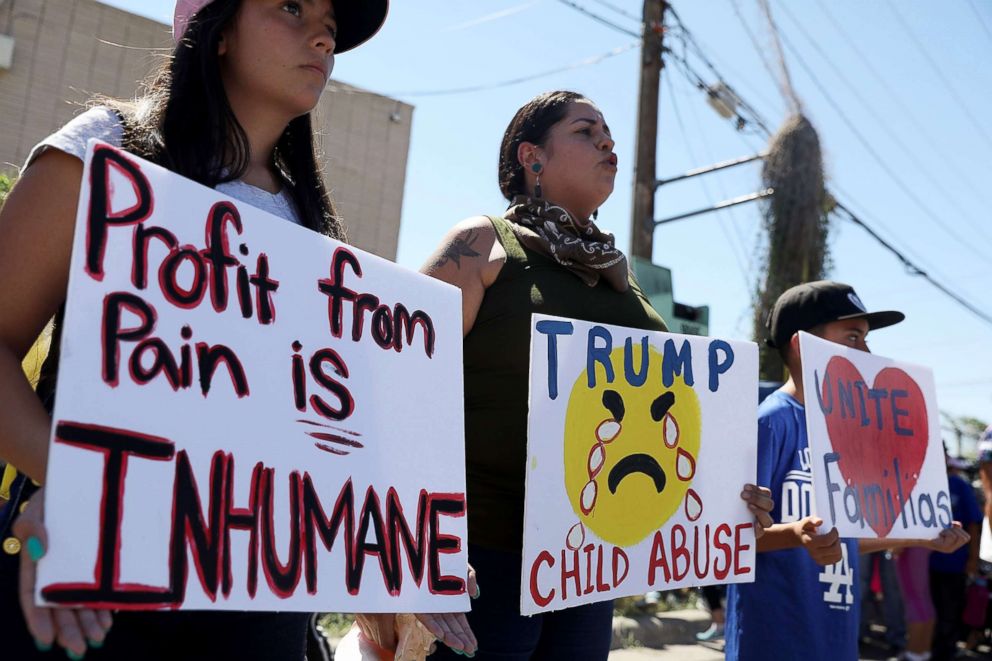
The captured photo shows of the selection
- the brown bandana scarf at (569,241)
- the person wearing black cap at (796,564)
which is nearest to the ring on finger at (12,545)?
the brown bandana scarf at (569,241)

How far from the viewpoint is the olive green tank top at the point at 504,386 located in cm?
180

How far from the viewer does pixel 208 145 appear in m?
1.38

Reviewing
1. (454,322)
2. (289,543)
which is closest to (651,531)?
(454,322)

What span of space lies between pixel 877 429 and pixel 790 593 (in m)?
0.56

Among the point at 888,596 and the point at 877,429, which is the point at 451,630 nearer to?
the point at 877,429

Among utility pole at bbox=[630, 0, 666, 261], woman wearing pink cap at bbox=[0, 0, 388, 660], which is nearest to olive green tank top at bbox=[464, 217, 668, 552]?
woman wearing pink cap at bbox=[0, 0, 388, 660]

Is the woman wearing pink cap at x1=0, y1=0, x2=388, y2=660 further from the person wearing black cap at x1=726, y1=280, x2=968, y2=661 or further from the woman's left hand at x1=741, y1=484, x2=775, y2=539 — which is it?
the person wearing black cap at x1=726, y1=280, x2=968, y2=661

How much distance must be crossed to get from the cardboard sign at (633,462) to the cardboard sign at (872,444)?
0.77 feet

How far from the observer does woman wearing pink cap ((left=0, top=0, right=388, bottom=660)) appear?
1.05 metres

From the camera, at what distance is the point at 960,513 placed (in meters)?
6.44

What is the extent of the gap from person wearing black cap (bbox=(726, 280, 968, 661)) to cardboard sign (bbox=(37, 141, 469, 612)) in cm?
114

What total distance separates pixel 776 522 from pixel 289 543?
1656 millimetres

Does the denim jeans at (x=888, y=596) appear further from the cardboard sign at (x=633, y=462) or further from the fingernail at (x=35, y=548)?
the fingernail at (x=35, y=548)

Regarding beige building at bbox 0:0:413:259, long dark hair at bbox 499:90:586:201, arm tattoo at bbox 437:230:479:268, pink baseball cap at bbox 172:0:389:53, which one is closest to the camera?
pink baseball cap at bbox 172:0:389:53
